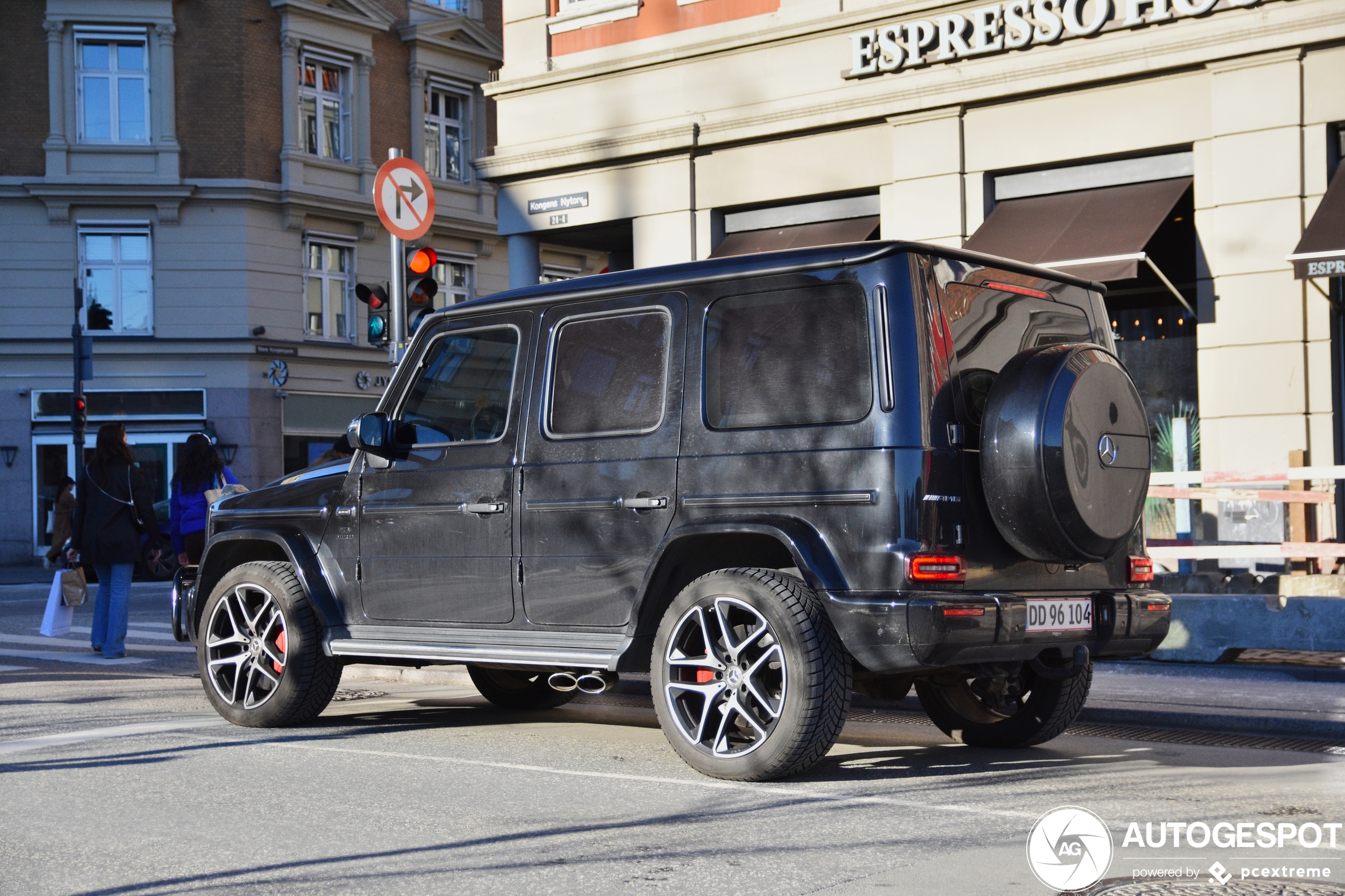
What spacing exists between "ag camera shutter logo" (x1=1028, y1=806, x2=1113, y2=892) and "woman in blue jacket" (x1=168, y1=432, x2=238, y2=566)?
776 cm

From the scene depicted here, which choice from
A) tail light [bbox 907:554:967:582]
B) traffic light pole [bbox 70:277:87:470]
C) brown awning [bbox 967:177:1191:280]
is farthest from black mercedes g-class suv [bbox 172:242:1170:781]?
traffic light pole [bbox 70:277:87:470]

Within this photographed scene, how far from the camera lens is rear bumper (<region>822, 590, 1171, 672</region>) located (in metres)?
5.46

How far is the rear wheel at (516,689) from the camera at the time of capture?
27.9 feet

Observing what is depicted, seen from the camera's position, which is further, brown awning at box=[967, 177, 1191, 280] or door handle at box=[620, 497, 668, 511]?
brown awning at box=[967, 177, 1191, 280]

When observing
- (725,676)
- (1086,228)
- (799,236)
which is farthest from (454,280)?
(725,676)

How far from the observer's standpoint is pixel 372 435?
7.05 meters

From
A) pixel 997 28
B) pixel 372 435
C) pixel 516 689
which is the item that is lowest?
pixel 516 689

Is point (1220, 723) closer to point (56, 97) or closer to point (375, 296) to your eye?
point (375, 296)

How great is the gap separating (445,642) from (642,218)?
11.2 m

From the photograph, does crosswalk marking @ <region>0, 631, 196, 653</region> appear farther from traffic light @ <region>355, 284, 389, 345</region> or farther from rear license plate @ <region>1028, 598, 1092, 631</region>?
rear license plate @ <region>1028, 598, 1092, 631</region>

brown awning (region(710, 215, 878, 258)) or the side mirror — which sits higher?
brown awning (region(710, 215, 878, 258))

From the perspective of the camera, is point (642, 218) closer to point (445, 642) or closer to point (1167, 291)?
point (1167, 291)

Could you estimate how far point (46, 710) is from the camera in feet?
27.1

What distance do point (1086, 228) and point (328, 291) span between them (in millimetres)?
22310
